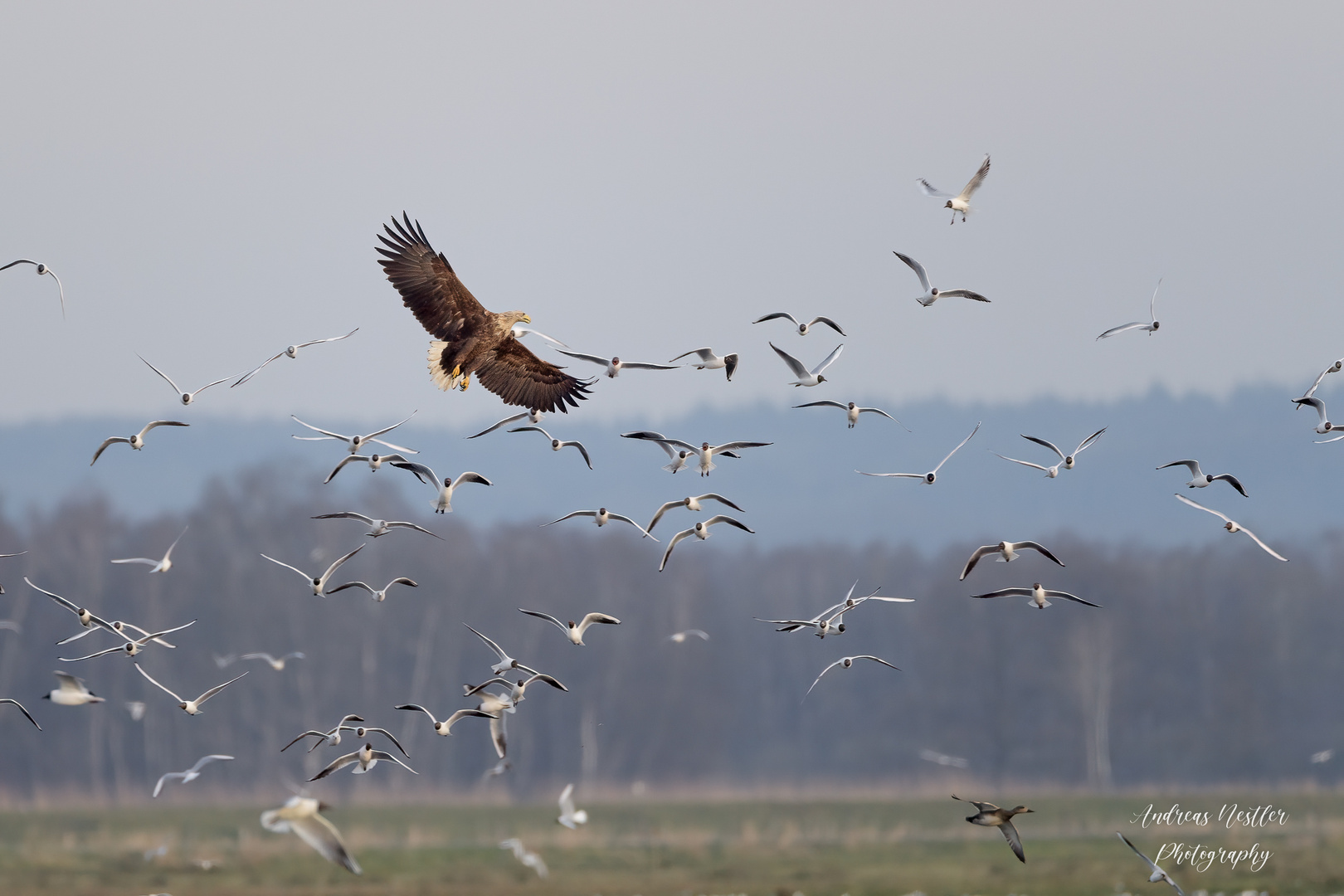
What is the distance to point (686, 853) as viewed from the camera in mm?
40000

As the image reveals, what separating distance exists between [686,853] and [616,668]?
40921mm

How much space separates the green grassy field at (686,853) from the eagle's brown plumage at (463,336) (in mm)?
12059

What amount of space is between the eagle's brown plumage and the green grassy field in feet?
39.6

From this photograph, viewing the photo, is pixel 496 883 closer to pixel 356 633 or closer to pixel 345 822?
pixel 345 822

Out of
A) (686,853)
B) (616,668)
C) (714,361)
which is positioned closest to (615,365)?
(714,361)

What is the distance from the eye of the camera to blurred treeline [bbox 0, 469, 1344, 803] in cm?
7362

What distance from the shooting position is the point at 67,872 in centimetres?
3631

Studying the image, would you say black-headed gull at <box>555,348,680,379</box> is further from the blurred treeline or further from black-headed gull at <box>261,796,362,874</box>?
the blurred treeline

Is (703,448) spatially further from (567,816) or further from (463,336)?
(567,816)

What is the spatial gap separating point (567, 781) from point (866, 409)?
176 ft

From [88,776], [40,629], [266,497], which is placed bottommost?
[88,776]

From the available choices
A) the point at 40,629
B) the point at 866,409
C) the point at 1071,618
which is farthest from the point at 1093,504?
the point at 866,409

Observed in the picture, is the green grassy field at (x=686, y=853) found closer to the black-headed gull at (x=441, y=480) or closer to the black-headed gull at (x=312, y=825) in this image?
the black-headed gull at (x=441, y=480)

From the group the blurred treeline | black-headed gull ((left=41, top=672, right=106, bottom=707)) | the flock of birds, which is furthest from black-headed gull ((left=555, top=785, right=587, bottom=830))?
the blurred treeline
